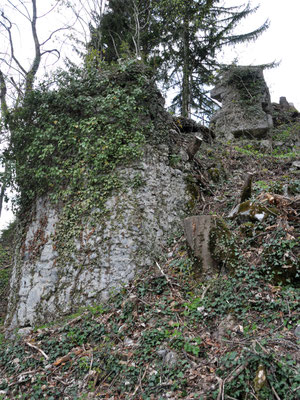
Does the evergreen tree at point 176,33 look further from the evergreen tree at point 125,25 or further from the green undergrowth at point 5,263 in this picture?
the green undergrowth at point 5,263

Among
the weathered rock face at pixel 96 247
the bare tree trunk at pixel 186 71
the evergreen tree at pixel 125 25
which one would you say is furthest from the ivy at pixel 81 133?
the evergreen tree at pixel 125 25

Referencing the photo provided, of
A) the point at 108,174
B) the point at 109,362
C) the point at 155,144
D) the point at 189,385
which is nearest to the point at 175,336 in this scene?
the point at 189,385

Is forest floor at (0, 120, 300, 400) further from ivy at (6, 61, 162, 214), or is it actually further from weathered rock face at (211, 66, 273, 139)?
weathered rock face at (211, 66, 273, 139)

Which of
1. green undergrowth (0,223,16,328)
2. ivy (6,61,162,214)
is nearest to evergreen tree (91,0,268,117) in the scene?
ivy (6,61,162,214)

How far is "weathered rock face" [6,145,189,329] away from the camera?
5867 millimetres

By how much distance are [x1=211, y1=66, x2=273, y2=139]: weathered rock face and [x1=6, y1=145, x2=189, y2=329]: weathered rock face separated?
250 inches

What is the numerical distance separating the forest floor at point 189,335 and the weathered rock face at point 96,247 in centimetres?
40

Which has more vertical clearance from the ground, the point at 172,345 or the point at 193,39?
the point at 193,39

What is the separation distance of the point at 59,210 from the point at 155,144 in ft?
9.03

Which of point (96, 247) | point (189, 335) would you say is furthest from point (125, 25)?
point (189, 335)

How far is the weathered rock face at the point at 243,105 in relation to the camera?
12.3 meters

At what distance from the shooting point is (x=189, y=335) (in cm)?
414

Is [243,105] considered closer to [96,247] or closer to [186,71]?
[186,71]

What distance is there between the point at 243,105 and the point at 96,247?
9.72 m
